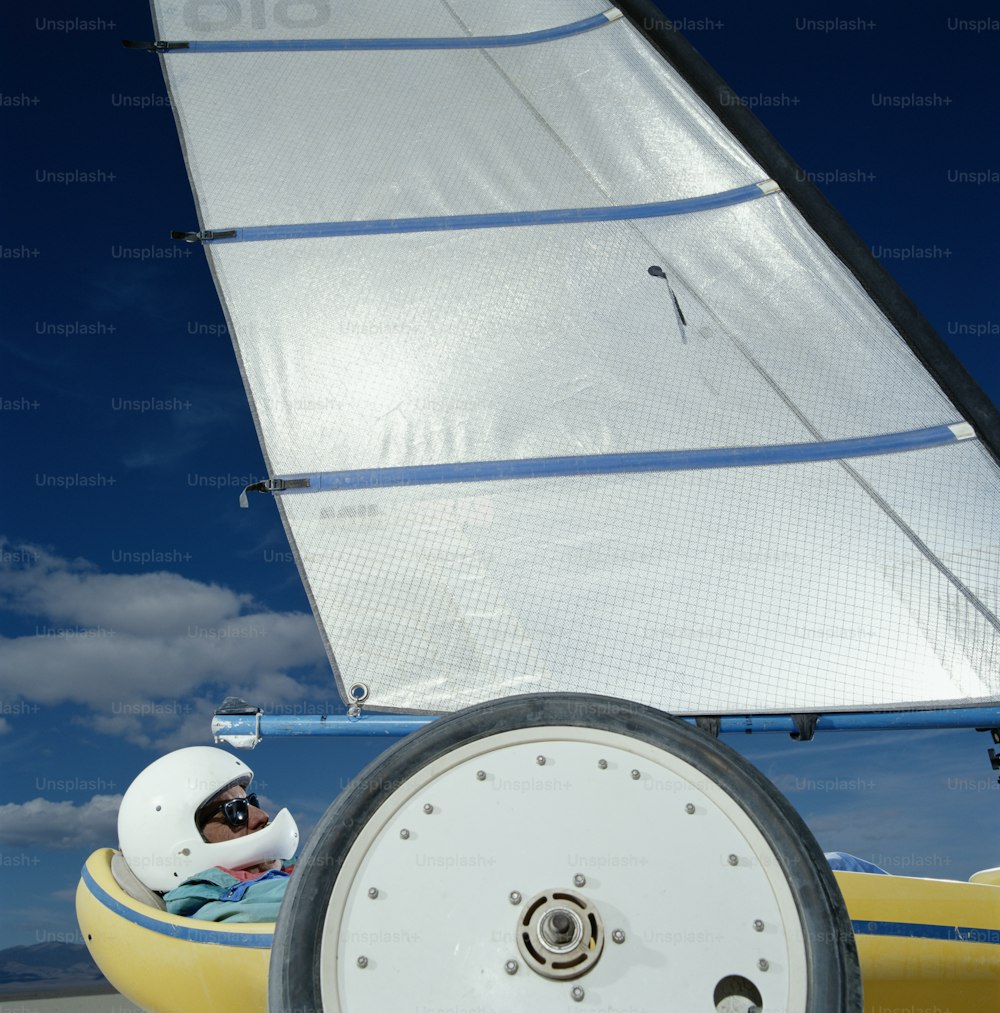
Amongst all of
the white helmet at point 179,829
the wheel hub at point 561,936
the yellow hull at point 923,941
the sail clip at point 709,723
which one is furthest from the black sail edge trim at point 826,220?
the white helmet at point 179,829

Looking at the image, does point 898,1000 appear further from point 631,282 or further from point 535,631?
point 631,282

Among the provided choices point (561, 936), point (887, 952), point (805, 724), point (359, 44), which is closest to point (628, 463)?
point (805, 724)

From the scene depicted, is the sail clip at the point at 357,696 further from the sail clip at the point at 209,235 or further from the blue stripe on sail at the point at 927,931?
the sail clip at the point at 209,235

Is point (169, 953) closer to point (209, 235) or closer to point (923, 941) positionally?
point (923, 941)

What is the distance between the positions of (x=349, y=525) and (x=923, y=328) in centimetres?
206

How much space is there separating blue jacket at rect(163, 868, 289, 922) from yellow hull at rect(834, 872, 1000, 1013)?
163 centimetres

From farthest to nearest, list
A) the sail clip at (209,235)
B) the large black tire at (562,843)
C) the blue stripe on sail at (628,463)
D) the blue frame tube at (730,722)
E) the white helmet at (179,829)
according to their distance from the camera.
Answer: the sail clip at (209,235) < the white helmet at (179,829) < the blue stripe on sail at (628,463) < the blue frame tube at (730,722) < the large black tire at (562,843)

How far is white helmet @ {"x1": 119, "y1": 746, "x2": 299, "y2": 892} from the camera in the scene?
3.41m

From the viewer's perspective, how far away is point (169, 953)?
9.32 feet

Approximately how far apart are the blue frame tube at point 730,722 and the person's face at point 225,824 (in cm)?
70

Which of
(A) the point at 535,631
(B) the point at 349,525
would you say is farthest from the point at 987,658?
(B) the point at 349,525

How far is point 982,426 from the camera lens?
313 centimetres

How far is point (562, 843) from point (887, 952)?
4.73ft

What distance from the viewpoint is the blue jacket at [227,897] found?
9.52 ft
